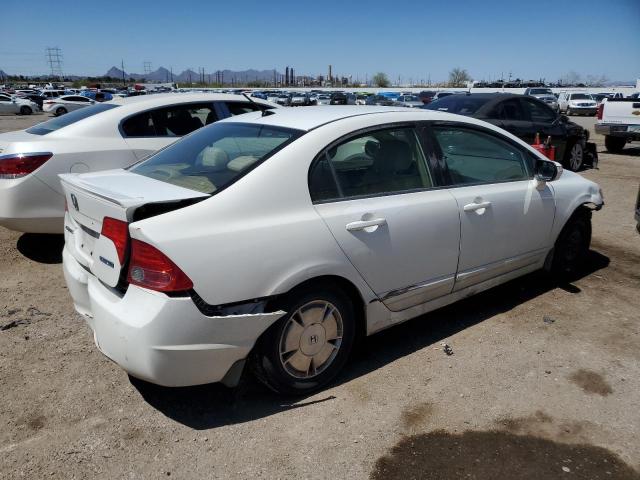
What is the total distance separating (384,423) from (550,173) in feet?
8.16

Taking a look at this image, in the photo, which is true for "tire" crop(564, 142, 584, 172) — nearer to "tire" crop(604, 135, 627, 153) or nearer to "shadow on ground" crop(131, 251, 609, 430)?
"tire" crop(604, 135, 627, 153)

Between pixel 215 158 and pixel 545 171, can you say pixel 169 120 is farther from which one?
pixel 545 171

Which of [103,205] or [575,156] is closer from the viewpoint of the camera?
[103,205]

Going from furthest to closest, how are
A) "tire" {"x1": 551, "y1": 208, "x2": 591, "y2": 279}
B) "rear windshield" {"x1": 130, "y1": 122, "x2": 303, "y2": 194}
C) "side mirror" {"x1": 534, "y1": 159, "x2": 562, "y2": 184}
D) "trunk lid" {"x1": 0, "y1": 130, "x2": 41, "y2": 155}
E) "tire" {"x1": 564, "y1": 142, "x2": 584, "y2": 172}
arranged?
"tire" {"x1": 564, "y1": 142, "x2": 584, "y2": 172}, "trunk lid" {"x1": 0, "y1": 130, "x2": 41, "y2": 155}, "tire" {"x1": 551, "y1": 208, "x2": 591, "y2": 279}, "side mirror" {"x1": 534, "y1": 159, "x2": 562, "y2": 184}, "rear windshield" {"x1": 130, "y1": 122, "x2": 303, "y2": 194}

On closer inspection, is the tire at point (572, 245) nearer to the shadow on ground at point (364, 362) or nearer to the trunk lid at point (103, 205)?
the shadow on ground at point (364, 362)

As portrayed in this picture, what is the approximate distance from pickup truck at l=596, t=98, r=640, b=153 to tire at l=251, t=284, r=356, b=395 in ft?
43.6

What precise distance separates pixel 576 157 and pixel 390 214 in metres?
9.88

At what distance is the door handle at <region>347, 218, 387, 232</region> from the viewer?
3.02 metres

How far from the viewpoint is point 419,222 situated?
3336 mm

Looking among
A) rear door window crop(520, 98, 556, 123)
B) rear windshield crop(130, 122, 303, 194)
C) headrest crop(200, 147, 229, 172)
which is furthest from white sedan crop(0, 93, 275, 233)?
rear door window crop(520, 98, 556, 123)

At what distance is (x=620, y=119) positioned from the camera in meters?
13.7

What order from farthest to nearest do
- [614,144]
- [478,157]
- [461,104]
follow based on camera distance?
[614,144]
[461,104]
[478,157]

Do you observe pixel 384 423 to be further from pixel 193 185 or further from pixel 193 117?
pixel 193 117

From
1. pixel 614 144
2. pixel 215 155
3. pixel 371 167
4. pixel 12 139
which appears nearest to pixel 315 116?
pixel 371 167
